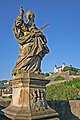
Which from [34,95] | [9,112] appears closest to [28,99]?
[34,95]

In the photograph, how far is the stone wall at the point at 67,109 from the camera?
9227 millimetres

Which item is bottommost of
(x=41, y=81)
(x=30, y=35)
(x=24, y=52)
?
(x=41, y=81)

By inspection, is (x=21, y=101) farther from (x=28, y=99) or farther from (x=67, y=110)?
(x=67, y=110)

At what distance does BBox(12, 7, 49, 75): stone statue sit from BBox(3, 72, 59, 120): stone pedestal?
11.8 inches

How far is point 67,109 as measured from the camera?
30.9 feet

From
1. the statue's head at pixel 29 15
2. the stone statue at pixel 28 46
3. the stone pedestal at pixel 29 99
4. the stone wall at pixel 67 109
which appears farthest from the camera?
the stone wall at pixel 67 109

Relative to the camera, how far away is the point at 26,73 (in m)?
7.09

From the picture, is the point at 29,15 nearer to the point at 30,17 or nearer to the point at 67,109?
the point at 30,17

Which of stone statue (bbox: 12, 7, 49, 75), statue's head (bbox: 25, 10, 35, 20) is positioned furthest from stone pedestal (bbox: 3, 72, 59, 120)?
statue's head (bbox: 25, 10, 35, 20)

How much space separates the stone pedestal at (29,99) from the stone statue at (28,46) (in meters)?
0.30

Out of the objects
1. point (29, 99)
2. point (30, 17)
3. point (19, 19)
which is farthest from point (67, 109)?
point (19, 19)

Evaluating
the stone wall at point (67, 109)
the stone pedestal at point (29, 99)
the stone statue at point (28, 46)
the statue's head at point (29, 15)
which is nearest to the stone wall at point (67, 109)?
the stone wall at point (67, 109)

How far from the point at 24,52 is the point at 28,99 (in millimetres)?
1533

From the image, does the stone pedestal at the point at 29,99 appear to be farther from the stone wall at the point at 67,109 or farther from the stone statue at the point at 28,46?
the stone wall at the point at 67,109
